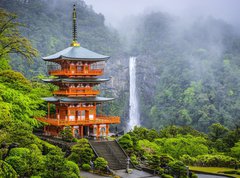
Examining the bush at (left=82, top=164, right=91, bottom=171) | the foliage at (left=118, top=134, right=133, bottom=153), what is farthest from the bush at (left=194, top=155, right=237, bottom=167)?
the bush at (left=82, top=164, right=91, bottom=171)

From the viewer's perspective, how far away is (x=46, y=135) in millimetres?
34062

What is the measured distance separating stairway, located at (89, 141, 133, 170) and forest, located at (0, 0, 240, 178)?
76cm

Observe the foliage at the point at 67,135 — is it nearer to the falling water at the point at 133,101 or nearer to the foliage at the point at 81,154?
the foliage at the point at 81,154

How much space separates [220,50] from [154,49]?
18.6 meters

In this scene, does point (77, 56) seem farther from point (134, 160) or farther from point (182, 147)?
point (182, 147)

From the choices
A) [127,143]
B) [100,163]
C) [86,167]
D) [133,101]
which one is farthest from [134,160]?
[133,101]

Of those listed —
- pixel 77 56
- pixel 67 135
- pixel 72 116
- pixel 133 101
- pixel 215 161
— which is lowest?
pixel 215 161

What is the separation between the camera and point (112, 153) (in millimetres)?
28766

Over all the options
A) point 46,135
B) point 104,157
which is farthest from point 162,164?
point 46,135

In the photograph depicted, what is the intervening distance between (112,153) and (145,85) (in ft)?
204

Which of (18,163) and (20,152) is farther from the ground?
(20,152)

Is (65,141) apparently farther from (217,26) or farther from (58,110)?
(217,26)

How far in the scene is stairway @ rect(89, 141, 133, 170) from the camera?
27547 millimetres

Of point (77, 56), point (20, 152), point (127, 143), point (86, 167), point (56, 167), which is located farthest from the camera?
point (77, 56)
